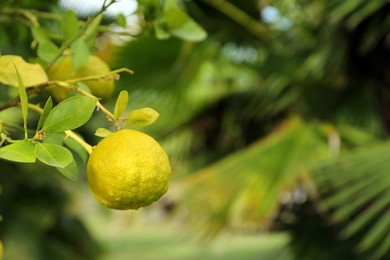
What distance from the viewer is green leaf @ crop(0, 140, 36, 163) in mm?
339

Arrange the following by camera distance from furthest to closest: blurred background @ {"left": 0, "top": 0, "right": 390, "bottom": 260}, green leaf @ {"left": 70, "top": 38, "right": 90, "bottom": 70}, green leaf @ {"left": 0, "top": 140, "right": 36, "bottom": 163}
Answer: blurred background @ {"left": 0, "top": 0, "right": 390, "bottom": 260} → green leaf @ {"left": 70, "top": 38, "right": 90, "bottom": 70} → green leaf @ {"left": 0, "top": 140, "right": 36, "bottom": 163}

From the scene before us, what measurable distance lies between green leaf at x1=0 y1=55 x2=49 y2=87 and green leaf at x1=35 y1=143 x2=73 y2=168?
68mm

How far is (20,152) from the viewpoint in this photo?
1.14 ft

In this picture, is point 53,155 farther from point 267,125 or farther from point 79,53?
point 267,125

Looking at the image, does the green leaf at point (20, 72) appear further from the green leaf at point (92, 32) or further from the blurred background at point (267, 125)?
the blurred background at point (267, 125)

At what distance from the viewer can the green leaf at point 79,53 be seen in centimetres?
45

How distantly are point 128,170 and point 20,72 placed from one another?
101mm

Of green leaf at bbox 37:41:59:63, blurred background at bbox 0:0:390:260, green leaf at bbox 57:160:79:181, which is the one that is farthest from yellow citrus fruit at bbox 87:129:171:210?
blurred background at bbox 0:0:390:260

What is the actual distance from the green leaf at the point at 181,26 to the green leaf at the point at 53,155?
184mm

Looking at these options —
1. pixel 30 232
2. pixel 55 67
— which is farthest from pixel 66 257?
pixel 55 67

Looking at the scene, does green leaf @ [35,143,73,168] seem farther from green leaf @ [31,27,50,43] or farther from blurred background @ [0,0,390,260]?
blurred background @ [0,0,390,260]

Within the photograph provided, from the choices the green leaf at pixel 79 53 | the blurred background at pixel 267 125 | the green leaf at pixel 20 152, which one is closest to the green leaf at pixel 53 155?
the green leaf at pixel 20 152

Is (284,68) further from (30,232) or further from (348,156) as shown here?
(30,232)

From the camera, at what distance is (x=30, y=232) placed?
2465mm
